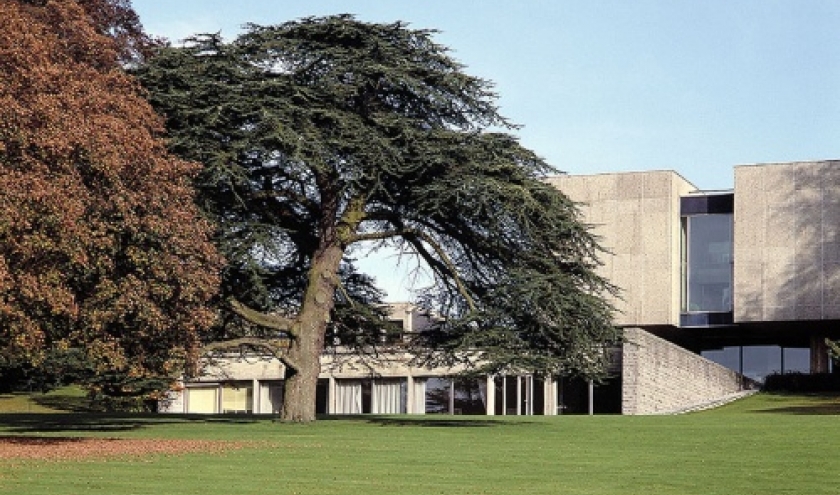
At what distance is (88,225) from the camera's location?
88.0 feet

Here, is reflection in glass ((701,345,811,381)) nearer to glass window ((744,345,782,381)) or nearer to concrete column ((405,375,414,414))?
glass window ((744,345,782,381))

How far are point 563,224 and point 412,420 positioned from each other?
8826 mm

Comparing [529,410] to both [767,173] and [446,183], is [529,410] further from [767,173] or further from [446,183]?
[446,183]

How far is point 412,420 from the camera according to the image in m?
41.7

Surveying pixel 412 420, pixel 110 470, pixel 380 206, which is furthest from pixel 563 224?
pixel 110 470

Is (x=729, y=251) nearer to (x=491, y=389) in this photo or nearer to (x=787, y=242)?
(x=787, y=242)

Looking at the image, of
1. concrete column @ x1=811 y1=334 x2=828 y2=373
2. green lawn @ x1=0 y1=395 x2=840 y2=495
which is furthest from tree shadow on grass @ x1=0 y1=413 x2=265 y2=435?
concrete column @ x1=811 y1=334 x2=828 y2=373

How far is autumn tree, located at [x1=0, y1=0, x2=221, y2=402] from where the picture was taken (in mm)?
25688

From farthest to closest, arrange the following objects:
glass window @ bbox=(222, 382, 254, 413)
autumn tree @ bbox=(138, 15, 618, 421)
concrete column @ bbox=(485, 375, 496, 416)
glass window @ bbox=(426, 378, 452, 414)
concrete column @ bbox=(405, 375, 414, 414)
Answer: glass window @ bbox=(222, 382, 254, 413) < concrete column @ bbox=(405, 375, 414, 414) < glass window @ bbox=(426, 378, 452, 414) < concrete column @ bbox=(485, 375, 496, 416) < autumn tree @ bbox=(138, 15, 618, 421)

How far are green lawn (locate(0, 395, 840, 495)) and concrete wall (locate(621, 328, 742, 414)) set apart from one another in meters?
15.6

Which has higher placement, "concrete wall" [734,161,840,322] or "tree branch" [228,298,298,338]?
"concrete wall" [734,161,840,322]

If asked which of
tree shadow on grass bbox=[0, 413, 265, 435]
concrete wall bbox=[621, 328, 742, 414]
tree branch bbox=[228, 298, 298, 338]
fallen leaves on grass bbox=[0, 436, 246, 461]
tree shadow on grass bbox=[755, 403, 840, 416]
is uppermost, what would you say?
tree branch bbox=[228, 298, 298, 338]

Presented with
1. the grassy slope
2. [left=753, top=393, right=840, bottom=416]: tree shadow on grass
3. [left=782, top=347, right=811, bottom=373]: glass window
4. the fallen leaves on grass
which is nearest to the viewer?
the fallen leaves on grass

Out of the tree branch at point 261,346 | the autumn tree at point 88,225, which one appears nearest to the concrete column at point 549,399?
the tree branch at point 261,346
